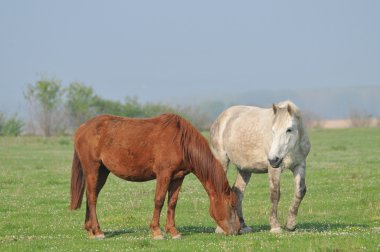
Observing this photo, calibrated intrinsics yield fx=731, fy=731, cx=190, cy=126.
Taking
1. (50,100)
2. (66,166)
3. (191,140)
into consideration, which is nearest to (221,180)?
(191,140)

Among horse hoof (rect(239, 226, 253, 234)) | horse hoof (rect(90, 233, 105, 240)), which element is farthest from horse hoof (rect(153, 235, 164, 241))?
horse hoof (rect(239, 226, 253, 234))

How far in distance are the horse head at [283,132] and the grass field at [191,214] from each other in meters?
1.40

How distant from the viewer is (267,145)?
1384 cm

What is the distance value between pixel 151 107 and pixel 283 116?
69.6 metres

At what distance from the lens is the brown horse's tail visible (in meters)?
13.9

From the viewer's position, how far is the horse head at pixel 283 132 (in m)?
12.9

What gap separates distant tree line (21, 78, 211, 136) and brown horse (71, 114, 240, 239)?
57076mm

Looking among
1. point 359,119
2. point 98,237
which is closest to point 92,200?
point 98,237

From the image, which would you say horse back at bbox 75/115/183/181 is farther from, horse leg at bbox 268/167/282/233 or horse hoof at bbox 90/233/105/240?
horse leg at bbox 268/167/282/233

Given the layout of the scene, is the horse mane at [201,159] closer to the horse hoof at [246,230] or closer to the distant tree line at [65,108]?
the horse hoof at [246,230]

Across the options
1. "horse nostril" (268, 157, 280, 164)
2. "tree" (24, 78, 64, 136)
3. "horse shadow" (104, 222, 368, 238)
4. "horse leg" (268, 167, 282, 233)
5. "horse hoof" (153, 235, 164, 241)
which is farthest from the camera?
"tree" (24, 78, 64, 136)

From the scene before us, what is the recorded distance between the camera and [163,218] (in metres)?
16.8

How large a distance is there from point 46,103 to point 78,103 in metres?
3.83

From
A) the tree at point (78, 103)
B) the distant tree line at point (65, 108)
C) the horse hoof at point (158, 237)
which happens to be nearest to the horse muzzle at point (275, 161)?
the horse hoof at point (158, 237)
